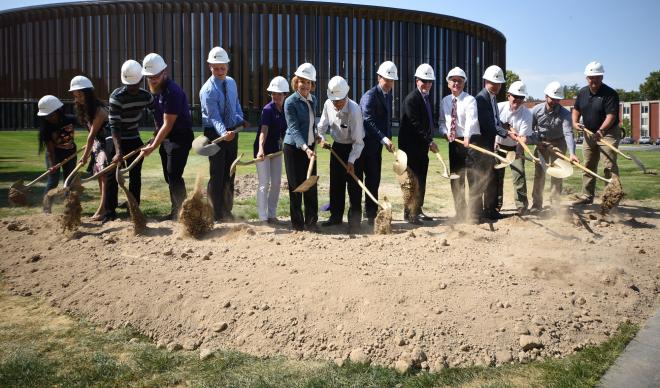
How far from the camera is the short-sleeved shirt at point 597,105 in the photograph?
27.6 feet

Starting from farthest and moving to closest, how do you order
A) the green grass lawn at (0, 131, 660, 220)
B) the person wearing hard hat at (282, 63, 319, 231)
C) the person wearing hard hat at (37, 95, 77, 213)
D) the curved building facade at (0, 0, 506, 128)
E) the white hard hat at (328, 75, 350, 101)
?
the curved building facade at (0, 0, 506, 128) → the green grass lawn at (0, 131, 660, 220) → the person wearing hard hat at (37, 95, 77, 213) → the person wearing hard hat at (282, 63, 319, 231) → the white hard hat at (328, 75, 350, 101)

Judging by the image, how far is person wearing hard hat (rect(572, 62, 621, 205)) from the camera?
834 cm

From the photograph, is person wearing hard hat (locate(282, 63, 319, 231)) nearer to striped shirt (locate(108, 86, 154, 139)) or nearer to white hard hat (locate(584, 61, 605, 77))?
striped shirt (locate(108, 86, 154, 139))

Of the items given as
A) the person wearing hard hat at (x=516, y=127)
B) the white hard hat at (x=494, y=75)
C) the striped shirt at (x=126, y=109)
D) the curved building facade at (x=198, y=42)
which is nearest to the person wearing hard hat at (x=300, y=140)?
the striped shirt at (x=126, y=109)

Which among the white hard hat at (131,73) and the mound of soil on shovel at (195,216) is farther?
the white hard hat at (131,73)

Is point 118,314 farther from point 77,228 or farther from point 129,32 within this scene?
point 129,32

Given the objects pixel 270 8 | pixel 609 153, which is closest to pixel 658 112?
pixel 270 8

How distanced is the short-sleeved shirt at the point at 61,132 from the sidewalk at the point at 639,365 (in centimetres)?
696

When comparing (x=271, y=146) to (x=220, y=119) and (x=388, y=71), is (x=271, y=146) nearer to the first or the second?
(x=220, y=119)

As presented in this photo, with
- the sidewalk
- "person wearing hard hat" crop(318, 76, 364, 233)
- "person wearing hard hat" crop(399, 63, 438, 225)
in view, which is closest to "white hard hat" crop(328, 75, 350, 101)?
"person wearing hard hat" crop(318, 76, 364, 233)

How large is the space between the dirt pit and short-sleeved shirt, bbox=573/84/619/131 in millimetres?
2649

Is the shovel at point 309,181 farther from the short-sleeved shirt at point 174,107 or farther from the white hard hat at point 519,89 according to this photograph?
the white hard hat at point 519,89

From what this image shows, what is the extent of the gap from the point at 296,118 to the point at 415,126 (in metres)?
1.60

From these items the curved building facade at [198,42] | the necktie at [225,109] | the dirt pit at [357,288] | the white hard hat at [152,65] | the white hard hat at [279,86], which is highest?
the curved building facade at [198,42]
